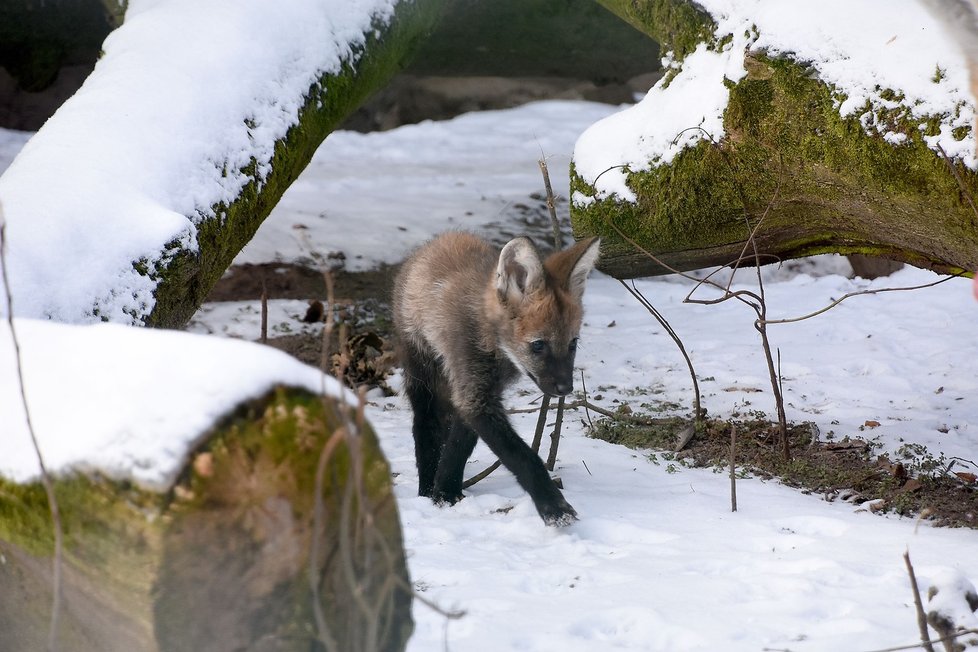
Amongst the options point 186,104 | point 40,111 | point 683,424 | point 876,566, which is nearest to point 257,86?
point 186,104

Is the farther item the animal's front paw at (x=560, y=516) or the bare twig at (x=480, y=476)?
the bare twig at (x=480, y=476)

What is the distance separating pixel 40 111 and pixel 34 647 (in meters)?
9.84

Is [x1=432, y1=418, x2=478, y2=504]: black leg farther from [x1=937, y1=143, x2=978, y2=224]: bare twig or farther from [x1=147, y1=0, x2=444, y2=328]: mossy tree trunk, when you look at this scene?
[x1=937, y1=143, x2=978, y2=224]: bare twig

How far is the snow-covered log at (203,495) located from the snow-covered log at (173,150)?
6.13ft

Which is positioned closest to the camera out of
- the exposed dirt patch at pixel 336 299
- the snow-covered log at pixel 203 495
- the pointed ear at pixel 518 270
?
the snow-covered log at pixel 203 495

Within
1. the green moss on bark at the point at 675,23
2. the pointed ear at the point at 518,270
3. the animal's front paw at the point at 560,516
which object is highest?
the green moss on bark at the point at 675,23

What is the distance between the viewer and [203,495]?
77.2 inches

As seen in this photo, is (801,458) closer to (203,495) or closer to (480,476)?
(480,476)

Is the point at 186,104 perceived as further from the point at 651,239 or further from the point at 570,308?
the point at 651,239

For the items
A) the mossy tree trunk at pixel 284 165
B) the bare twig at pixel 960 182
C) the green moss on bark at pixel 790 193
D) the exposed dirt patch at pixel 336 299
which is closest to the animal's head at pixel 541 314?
the green moss on bark at pixel 790 193

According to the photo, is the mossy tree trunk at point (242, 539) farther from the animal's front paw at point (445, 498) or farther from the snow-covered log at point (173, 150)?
the animal's front paw at point (445, 498)

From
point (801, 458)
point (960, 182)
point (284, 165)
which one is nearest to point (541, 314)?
point (284, 165)

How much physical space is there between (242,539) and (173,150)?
Answer: 304 centimetres

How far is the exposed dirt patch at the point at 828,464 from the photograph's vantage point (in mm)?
4594
